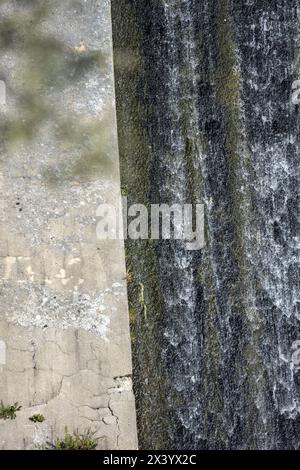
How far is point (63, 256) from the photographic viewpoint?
5.61 meters

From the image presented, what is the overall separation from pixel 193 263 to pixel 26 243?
116cm

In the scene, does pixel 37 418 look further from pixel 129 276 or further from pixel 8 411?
pixel 129 276

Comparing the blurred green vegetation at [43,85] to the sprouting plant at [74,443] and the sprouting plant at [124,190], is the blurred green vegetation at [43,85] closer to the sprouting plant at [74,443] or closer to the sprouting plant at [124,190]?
the sprouting plant at [124,190]

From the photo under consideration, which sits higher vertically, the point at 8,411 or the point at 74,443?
the point at 8,411

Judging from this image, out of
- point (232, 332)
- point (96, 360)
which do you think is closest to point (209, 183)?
point (232, 332)

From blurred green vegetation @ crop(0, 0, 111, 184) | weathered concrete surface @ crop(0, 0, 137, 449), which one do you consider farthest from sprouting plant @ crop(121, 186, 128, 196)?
blurred green vegetation @ crop(0, 0, 111, 184)

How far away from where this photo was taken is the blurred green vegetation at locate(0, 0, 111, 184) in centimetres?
569

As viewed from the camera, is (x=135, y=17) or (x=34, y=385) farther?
(x=135, y=17)

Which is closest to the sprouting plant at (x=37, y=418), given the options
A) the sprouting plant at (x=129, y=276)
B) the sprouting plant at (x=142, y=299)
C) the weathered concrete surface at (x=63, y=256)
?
the weathered concrete surface at (x=63, y=256)

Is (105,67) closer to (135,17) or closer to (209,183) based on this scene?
(135,17)

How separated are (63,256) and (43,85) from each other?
1226mm

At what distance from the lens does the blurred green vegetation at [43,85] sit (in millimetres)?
5691

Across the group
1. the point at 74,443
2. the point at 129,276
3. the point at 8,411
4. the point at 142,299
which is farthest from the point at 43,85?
the point at 74,443

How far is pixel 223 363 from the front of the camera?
5.53m
